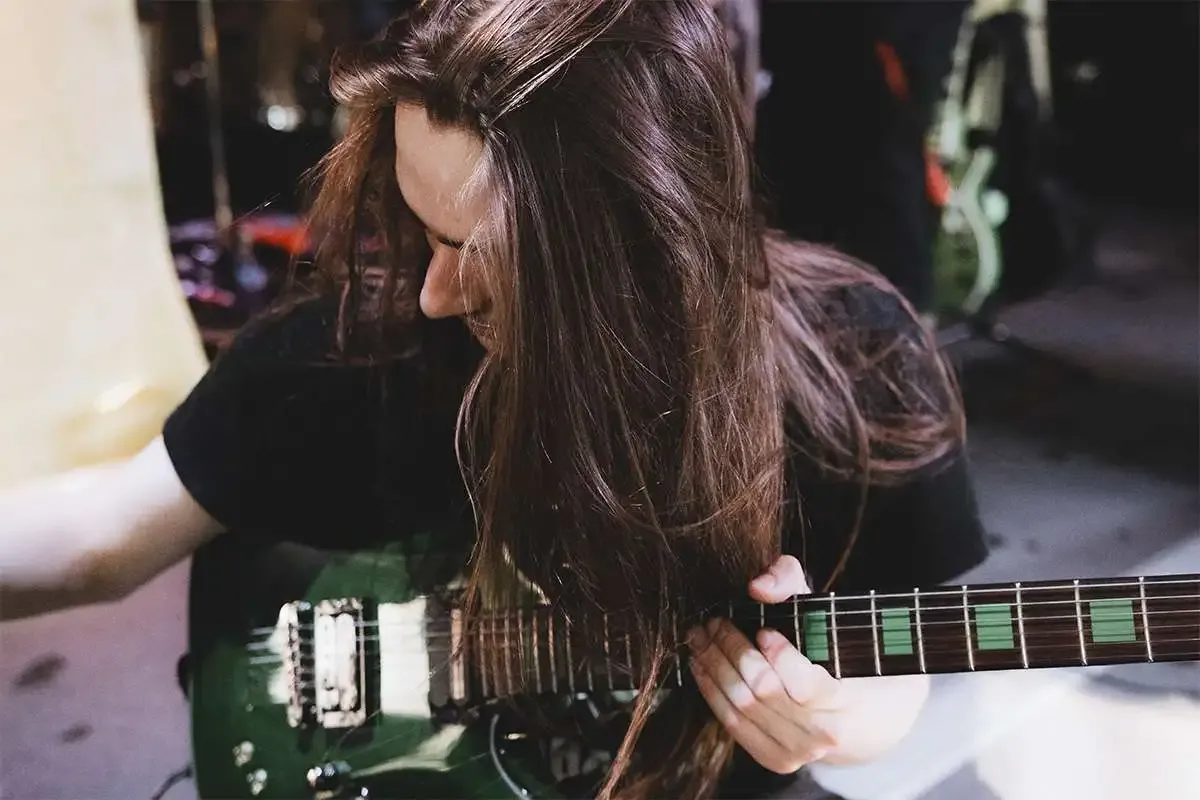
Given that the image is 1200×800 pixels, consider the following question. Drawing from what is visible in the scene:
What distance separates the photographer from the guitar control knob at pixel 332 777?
2.10 feet

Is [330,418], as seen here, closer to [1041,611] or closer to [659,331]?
[659,331]

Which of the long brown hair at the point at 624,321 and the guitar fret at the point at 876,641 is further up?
the long brown hair at the point at 624,321

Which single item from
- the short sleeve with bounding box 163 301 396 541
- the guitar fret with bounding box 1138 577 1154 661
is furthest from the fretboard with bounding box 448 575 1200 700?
the short sleeve with bounding box 163 301 396 541

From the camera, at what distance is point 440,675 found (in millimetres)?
631

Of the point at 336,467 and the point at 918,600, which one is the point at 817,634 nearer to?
the point at 918,600

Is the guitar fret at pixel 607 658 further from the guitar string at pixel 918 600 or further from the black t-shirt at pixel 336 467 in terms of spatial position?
the black t-shirt at pixel 336 467

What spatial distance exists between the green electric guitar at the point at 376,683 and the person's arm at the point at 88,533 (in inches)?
1.6

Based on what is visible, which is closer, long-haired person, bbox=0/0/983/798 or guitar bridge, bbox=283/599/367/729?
long-haired person, bbox=0/0/983/798

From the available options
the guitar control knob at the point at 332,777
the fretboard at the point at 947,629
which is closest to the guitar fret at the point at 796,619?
the fretboard at the point at 947,629

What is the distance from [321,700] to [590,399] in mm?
297

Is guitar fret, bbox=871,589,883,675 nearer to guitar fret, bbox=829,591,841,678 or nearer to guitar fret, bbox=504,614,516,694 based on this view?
guitar fret, bbox=829,591,841,678

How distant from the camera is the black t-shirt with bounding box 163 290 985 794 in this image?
2.02ft

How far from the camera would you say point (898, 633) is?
581mm

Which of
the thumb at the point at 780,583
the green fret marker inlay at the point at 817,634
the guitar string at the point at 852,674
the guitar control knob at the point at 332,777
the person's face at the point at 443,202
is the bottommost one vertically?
the guitar control knob at the point at 332,777
